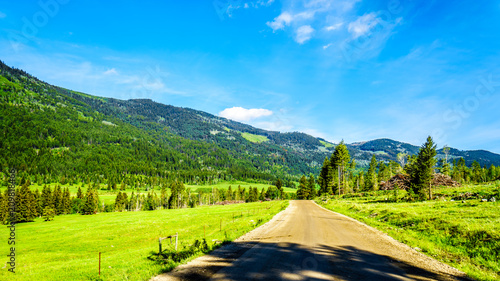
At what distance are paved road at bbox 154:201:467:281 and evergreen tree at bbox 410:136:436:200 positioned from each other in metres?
35.4

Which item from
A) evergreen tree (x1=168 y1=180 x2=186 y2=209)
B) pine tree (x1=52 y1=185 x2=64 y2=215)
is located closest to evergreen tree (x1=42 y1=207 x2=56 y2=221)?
pine tree (x1=52 y1=185 x2=64 y2=215)

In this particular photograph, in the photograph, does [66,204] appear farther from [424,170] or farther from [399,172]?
[399,172]

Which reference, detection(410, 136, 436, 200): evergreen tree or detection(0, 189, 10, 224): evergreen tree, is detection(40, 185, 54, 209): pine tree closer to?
detection(0, 189, 10, 224): evergreen tree

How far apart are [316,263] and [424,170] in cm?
4389

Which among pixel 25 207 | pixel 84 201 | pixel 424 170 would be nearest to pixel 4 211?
pixel 25 207

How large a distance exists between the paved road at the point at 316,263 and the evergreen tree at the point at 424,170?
35450mm

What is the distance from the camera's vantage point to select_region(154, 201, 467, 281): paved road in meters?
8.66

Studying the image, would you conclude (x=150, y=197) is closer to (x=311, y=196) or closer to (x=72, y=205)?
(x=72, y=205)

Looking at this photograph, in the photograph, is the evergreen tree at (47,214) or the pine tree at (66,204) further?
the pine tree at (66,204)

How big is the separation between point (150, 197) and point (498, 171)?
19227cm

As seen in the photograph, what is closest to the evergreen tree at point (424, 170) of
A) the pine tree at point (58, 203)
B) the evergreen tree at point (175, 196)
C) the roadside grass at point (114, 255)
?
the roadside grass at point (114, 255)

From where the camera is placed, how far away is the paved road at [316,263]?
8.66m

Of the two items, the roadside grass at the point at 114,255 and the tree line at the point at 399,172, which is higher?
the tree line at the point at 399,172

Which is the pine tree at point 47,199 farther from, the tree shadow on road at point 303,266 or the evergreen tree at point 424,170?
the evergreen tree at point 424,170
